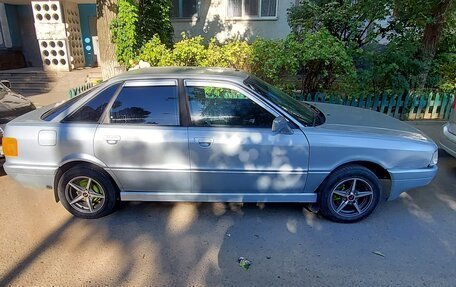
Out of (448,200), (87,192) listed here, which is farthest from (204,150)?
(448,200)

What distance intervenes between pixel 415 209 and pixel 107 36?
21.8 feet

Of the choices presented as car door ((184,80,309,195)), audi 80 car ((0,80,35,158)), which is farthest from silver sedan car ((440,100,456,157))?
audi 80 car ((0,80,35,158))

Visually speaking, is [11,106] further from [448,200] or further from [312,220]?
[448,200]

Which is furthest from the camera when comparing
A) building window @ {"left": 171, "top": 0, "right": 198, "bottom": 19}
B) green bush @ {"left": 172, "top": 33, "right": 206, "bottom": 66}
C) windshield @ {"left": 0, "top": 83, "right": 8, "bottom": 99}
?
building window @ {"left": 171, "top": 0, "right": 198, "bottom": 19}

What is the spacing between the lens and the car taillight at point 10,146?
3311 mm

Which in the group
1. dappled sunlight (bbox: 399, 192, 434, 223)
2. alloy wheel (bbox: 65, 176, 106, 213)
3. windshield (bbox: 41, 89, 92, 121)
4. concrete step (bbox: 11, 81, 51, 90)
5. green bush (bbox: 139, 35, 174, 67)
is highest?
green bush (bbox: 139, 35, 174, 67)

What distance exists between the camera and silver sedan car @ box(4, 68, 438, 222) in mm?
3158

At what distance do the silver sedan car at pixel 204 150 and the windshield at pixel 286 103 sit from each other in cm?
2

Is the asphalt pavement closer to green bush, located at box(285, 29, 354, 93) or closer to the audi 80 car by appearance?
the audi 80 car

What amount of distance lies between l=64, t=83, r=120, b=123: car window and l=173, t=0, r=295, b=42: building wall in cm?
1028

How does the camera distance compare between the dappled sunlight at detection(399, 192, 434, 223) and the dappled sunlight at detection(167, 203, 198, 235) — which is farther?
the dappled sunlight at detection(399, 192, 434, 223)

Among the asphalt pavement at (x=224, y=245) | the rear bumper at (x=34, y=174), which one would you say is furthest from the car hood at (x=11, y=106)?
the rear bumper at (x=34, y=174)

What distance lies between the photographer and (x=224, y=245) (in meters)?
3.02

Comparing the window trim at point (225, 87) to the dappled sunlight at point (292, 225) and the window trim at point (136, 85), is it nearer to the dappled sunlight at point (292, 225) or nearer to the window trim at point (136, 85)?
the window trim at point (136, 85)
